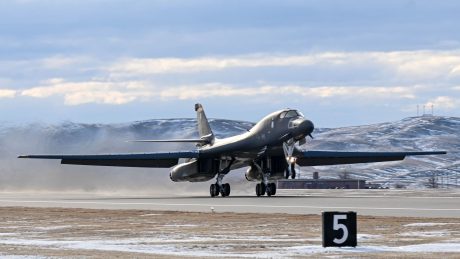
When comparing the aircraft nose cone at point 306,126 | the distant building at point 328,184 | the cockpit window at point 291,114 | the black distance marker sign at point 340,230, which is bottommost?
the distant building at point 328,184

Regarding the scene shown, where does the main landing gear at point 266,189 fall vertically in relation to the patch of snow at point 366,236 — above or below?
below

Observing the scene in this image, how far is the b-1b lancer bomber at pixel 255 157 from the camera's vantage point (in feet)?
192

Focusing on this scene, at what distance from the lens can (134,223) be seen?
1292 inches

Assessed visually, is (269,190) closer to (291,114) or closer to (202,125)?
(291,114)

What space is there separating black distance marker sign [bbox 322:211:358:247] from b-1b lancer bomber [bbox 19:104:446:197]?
35.4 metres

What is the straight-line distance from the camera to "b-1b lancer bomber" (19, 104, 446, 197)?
58.7 meters

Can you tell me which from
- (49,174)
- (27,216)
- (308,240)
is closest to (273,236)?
(308,240)

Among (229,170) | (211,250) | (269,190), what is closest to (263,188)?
(269,190)

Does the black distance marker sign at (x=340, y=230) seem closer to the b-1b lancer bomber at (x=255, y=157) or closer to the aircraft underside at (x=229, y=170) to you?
the b-1b lancer bomber at (x=255, y=157)

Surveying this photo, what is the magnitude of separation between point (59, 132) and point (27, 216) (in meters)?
63.6

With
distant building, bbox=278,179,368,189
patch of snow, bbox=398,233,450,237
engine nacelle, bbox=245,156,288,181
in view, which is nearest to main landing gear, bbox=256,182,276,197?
engine nacelle, bbox=245,156,288,181

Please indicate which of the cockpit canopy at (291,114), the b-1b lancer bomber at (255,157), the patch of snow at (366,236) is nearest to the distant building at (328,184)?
the b-1b lancer bomber at (255,157)

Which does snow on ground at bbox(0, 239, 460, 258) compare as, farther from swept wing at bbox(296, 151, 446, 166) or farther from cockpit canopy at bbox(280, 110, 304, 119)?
swept wing at bbox(296, 151, 446, 166)

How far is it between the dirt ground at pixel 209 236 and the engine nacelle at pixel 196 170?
87.3ft
